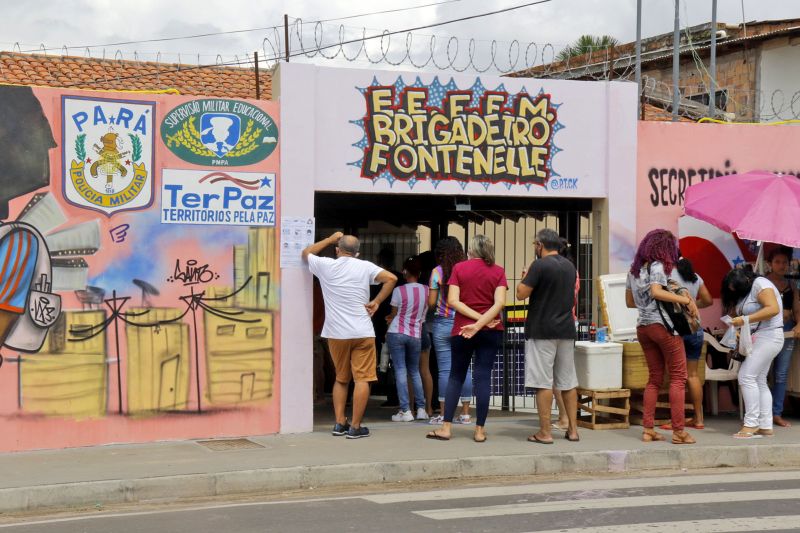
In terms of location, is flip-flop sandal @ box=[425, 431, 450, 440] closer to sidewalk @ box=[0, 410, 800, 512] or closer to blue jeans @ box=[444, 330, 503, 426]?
sidewalk @ box=[0, 410, 800, 512]

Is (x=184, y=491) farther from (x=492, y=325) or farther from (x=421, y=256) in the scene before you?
(x=421, y=256)

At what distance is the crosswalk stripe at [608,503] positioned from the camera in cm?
673

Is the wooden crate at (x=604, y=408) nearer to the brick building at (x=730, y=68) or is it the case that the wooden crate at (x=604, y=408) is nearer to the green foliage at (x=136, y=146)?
the green foliage at (x=136, y=146)

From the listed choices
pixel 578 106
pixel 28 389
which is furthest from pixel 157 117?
pixel 578 106

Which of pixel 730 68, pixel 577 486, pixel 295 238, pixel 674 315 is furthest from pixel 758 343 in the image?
pixel 730 68

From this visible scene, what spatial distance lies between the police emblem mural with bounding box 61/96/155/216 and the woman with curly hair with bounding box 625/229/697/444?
453 centimetres

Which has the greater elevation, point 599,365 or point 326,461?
point 599,365

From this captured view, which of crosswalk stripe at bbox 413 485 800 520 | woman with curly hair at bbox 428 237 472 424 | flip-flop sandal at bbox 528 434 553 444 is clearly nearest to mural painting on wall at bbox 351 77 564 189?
woman with curly hair at bbox 428 237 472 424

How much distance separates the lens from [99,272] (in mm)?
9133

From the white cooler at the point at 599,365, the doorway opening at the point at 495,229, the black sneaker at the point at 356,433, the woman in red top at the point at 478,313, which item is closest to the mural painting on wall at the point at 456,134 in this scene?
the doorway opening at the point at 495,229

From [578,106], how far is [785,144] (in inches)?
99.1

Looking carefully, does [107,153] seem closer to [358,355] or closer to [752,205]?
[358,355]

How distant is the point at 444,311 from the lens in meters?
10.3

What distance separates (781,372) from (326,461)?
4848 millimetres
